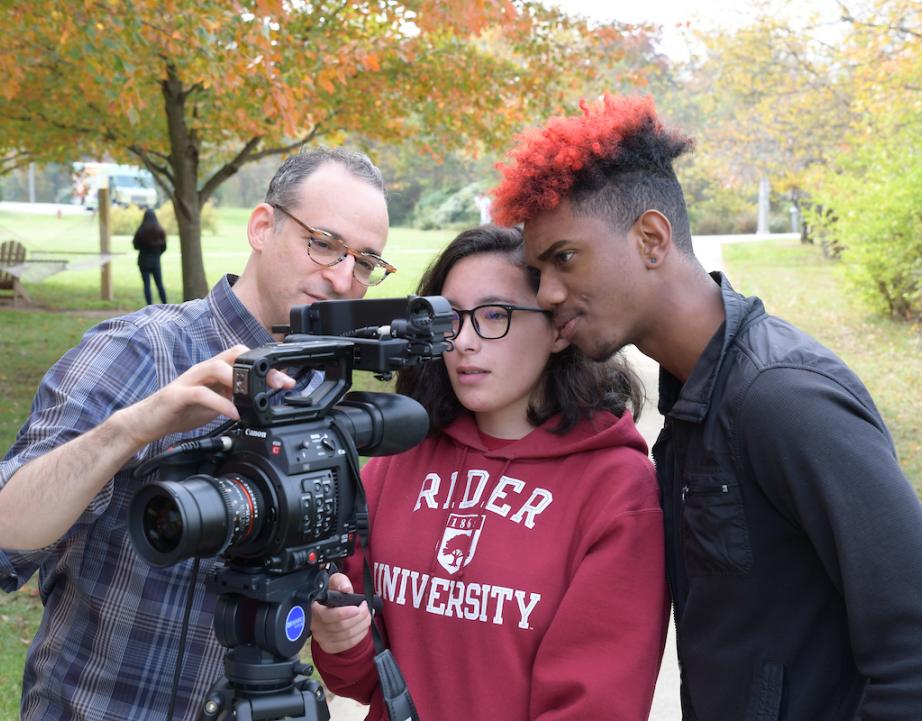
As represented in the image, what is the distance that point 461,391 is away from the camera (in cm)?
235

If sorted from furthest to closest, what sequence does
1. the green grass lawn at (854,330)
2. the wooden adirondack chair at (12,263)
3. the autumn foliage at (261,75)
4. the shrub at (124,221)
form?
the shrub at (124,221) → the wooden adirondack chair at (12,263) → the green grass lawn at (854,330) → the autumn foliage at (261,75)

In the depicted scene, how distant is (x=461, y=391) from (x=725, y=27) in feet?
83.6

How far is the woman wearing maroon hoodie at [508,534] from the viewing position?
204 centimetres

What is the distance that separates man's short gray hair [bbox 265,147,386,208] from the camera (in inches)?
95.8

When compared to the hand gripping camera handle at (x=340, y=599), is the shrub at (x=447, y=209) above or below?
below

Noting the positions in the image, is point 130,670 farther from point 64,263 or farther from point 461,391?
point 64,263

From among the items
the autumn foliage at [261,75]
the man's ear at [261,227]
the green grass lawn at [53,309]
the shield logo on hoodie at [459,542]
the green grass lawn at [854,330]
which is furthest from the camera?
the green grass lawn at [854,330]

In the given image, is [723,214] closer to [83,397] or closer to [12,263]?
[12,263]

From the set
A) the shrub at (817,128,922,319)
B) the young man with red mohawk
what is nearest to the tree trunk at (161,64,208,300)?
the young man with red mohawk

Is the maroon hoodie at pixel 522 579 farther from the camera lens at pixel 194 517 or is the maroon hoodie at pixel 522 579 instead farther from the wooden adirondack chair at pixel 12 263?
the wooden adirondack chair at pixel 12 263

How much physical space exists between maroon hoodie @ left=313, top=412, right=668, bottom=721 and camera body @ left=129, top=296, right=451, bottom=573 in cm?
38

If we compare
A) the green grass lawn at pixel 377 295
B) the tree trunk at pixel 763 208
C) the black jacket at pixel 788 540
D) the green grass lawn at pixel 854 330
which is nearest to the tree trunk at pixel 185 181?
the green grass lawn at pixel 377 295

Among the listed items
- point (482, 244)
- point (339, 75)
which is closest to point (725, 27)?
point (339, 75)

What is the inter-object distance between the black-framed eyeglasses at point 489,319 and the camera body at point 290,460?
392 mm
